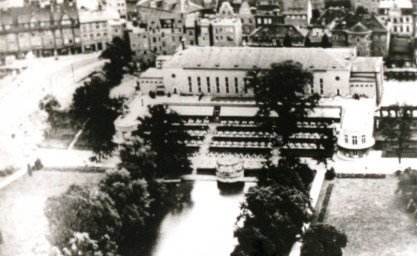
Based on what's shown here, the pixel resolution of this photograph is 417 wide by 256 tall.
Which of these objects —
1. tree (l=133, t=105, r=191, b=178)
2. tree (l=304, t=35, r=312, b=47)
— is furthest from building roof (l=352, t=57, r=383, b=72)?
tree (l=133, t=105, r=191, b=178)

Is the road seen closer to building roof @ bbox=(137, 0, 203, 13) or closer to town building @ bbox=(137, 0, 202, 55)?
town building @ bbox=(137, 0, 202, 55)

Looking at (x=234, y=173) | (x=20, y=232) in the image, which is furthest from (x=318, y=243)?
(x=20, y=232)

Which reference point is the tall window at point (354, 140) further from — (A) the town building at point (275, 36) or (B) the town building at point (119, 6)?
(B) the town building at point (119, 6)

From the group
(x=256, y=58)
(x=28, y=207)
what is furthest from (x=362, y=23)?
(x=28, y=207)

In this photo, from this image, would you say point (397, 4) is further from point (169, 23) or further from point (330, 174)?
point (330, 174)

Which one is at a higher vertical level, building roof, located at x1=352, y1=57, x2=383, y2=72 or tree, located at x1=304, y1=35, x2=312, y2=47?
tree, located at x1=304, y1=35, x2=312, y2=47
